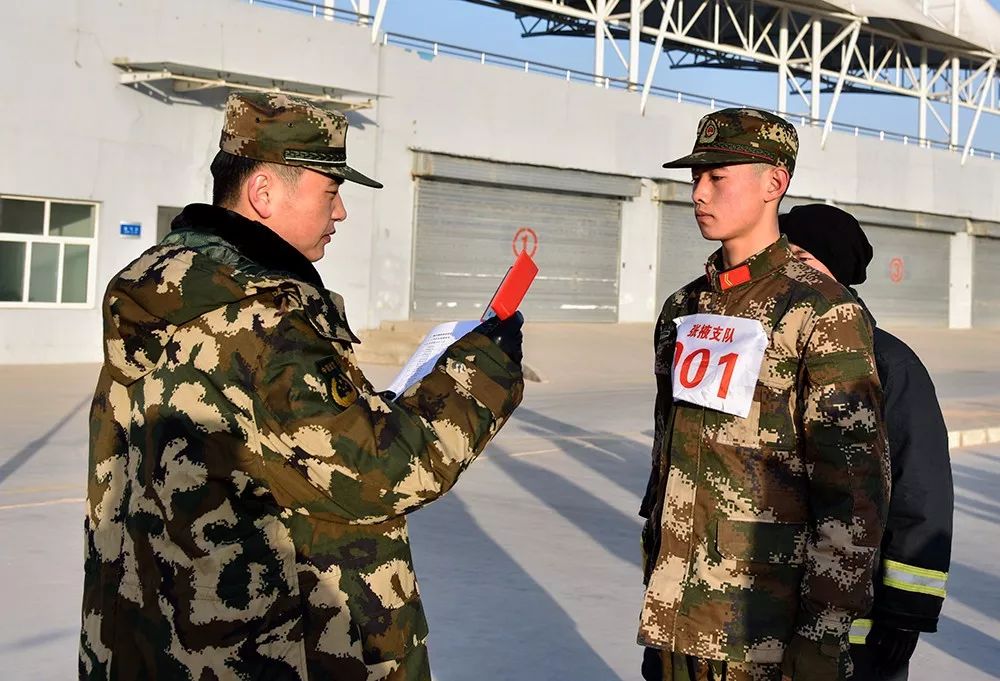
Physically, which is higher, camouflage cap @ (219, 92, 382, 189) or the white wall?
the white wall

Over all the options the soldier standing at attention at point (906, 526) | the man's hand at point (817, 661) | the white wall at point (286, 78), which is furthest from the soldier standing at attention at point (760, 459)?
the white wall at point (286, 78)

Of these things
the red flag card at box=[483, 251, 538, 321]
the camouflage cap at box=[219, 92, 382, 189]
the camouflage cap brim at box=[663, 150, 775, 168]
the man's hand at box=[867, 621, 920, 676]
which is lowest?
the man's hand at box=[867, 621, 920, 676]

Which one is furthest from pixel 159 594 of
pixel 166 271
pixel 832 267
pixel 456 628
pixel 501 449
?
pixel 501 449

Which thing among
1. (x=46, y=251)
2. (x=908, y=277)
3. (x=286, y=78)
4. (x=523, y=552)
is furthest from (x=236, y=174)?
(x=908, y=277)

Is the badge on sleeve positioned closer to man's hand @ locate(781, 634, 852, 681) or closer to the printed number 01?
the printed number 01

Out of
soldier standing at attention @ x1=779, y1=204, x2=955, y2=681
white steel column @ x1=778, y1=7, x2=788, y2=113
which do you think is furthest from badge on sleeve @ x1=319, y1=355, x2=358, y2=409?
white steel column @ x1=778, y1=7, x2=788, y2=113

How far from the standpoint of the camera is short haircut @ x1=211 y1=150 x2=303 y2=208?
2.27 metres

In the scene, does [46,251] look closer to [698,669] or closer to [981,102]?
[698,669]

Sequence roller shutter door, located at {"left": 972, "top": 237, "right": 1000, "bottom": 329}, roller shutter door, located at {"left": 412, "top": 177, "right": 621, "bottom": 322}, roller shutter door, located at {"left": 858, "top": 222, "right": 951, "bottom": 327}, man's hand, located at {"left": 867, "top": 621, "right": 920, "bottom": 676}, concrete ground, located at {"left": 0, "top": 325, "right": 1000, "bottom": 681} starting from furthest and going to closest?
roller shutter door, located at {"left": 972, "top": 237, "right": 1000, "bottom": 329}
roller shutter door, located at {"left": 858, "top": 222, "right": 951, "bottom": 327}
roller shutter door, located at {"left": 412, "top": 177, "right": 621, "bottom": 322}
concrete ground, located at {"left": 0, "top": 325, "right": 1000, "bottom": 681}
man's hand, located at {"left": 867, "top": 621, "right": 920, "bottom": 676}

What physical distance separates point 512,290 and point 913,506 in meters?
1.35

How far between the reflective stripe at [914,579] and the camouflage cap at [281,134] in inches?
67.8

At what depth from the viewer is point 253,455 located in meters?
2.13

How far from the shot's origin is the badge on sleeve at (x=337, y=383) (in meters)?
2.08

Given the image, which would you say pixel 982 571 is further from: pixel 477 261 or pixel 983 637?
pixel 477 261
